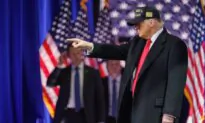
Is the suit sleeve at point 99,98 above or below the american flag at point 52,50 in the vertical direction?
below

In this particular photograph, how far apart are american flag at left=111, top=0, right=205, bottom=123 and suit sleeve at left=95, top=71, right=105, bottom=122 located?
2.05 feet

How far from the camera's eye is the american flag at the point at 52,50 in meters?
5.11

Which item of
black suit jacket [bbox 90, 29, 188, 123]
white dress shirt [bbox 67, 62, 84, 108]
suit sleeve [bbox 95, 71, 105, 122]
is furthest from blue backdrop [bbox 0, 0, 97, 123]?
black suit jacket [bbox 90, 29, 188, 123]

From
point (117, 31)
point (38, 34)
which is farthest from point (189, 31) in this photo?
point (38, 34)

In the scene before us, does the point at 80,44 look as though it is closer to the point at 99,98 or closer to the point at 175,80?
the point at 175,80

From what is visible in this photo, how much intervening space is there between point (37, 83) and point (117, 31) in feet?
3.84

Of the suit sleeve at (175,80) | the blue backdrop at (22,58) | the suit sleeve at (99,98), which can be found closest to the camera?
the suit sleeve at (175,80)

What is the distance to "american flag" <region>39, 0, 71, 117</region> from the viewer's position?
5.11m

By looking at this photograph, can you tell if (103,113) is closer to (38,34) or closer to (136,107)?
(38,34)

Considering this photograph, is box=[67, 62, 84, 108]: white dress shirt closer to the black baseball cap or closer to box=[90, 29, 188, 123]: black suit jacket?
box=[90, 29, 188, 123]: black suit jacket

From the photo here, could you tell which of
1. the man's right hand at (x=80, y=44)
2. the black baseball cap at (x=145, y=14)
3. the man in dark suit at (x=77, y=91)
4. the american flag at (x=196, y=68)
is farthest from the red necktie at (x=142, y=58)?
the american flag at (x=196, y=68)

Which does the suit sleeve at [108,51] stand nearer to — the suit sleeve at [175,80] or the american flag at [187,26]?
the suit sleeve at [175,80]

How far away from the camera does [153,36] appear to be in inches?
144

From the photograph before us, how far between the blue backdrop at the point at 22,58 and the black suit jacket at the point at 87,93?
0.18m
